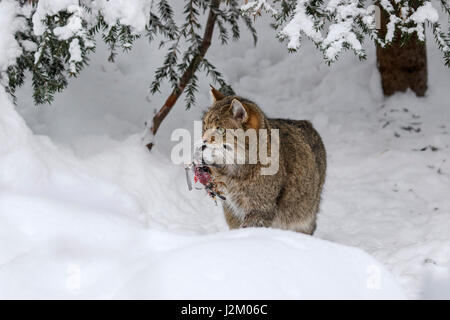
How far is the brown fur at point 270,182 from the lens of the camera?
3.50 m

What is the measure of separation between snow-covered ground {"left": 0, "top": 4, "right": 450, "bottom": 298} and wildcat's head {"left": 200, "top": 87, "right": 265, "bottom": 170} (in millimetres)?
573

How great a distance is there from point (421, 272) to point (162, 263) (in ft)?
→ 7.60

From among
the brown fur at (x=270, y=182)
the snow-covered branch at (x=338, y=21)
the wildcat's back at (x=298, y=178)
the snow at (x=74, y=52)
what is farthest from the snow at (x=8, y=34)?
the wildcat's back at (x=298, y=178)

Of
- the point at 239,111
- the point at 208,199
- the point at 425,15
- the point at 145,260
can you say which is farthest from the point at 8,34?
the point at 425,15

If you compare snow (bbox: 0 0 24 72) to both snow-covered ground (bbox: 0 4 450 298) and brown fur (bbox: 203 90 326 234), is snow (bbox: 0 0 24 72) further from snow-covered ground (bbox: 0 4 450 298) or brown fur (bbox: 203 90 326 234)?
brown fur (bbox: 203 90 326 234)

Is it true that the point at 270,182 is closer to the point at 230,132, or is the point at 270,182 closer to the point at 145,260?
Result: the point at 230,132

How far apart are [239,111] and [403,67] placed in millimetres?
3641

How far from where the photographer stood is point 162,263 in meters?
2.02

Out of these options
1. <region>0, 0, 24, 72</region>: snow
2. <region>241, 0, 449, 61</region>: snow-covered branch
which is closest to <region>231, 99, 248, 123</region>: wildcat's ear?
<region>241, 0, 449, 61</region>: snow-covered branch

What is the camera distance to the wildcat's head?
339 centimetres
